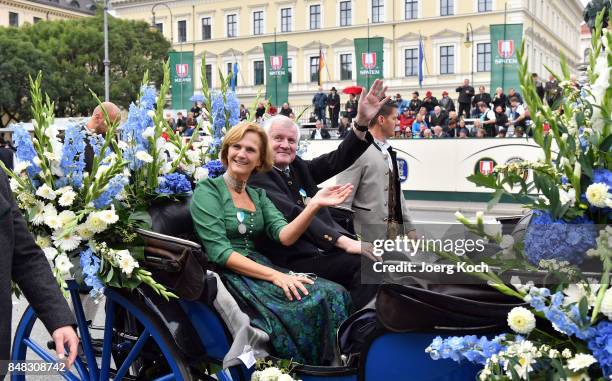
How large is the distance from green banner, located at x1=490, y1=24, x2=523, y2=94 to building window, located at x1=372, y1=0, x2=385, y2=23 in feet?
108

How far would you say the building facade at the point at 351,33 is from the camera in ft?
196

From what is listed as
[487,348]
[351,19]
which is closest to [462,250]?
[487,348]

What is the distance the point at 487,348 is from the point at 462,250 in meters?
0.36

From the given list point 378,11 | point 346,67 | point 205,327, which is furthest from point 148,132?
point 378,11

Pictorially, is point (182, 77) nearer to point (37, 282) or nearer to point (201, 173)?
point (201, 173)

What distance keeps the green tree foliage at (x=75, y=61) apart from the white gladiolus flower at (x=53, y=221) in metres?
49.3

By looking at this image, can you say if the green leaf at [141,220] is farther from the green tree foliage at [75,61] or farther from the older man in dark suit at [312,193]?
the green tree foliage at [75,61]

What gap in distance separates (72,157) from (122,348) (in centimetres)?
108

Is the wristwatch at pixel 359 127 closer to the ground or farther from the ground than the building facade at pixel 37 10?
closer to the ground

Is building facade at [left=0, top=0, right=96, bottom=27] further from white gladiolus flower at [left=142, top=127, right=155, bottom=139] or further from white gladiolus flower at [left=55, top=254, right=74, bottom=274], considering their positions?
white gladiolus flower at [left=55, top=254, right=74, bottom=274]

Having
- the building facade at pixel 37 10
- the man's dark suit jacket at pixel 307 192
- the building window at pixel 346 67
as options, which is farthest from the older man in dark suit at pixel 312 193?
the building facade at pixel 37 10

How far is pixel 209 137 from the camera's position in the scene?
5.11 m

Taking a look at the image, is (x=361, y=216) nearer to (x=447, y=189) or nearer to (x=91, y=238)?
(x=91, y=238)

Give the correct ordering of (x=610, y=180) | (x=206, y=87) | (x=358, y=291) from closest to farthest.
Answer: (x=610, y=180) < (x=358, y=291) < (x=206, y=87)
